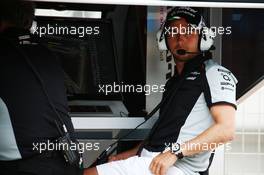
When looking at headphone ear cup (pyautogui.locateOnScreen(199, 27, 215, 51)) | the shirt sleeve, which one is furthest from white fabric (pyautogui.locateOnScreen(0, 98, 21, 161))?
headphone ear cup (pyautogui.locateOnScreen(199, 27, 215, 51))

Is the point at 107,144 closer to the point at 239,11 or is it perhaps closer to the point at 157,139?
the point at 157,139

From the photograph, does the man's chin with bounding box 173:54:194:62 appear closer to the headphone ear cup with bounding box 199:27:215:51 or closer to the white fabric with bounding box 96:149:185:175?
the headphone ear cup with bounding box 199:27:215:51

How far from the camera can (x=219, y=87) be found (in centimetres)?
254

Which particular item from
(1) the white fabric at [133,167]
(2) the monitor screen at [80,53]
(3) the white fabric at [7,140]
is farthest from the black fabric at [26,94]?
(2) the monitor screen at [80,53]

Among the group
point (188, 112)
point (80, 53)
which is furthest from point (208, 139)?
point (80, 53)

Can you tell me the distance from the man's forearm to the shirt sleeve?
0.35 feet

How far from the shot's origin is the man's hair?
2.29 meters

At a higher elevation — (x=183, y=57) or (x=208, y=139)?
(x=183, y=57)

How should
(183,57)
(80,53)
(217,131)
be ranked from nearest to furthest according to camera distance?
(217,131)
(183,57)
(80,53)

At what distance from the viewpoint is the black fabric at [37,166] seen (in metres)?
2.26

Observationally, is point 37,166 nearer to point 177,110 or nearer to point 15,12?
point 15,12

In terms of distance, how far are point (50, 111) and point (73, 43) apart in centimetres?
Answer: 107

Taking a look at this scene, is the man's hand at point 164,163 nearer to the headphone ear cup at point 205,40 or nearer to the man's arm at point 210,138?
the man's arm at point 210,138

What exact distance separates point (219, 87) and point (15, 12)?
0.88m
